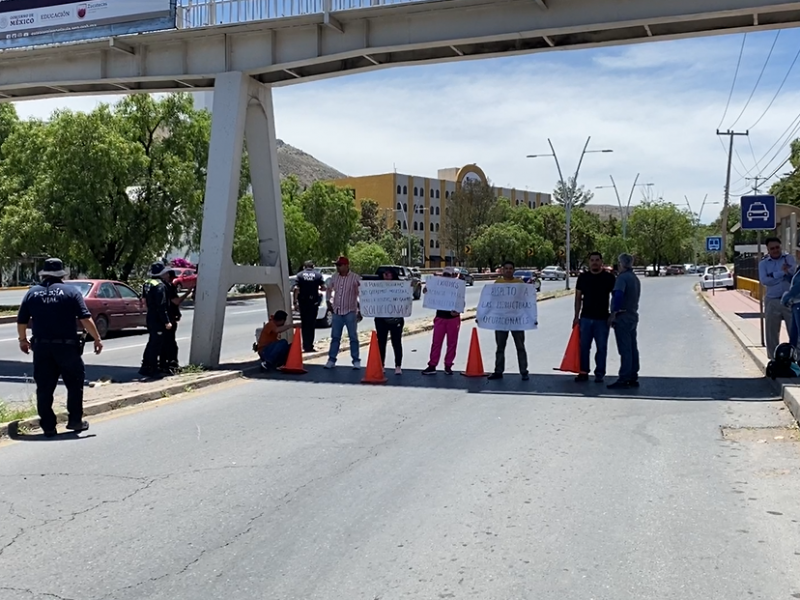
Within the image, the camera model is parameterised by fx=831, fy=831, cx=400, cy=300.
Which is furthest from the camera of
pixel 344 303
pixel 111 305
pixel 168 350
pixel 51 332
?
pixel 111 305

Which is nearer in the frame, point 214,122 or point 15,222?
point 214,122

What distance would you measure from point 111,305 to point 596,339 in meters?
13.3

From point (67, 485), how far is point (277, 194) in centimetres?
983

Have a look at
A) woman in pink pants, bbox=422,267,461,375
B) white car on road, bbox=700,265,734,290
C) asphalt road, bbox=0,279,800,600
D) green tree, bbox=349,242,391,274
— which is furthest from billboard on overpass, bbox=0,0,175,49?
green tree, bbox=349,242,391,274

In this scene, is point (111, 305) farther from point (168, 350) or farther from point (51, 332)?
point (51, 332)

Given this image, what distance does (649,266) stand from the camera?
409 ft

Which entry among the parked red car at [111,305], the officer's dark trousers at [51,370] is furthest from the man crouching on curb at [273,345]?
Result: the parked red car at [111,305]

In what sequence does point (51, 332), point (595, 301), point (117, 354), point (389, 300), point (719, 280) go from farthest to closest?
1. point (719, 280)
2. point (117, 354)
3. point (389, 300)
4. point (595, 301)
5. point (51, 332)

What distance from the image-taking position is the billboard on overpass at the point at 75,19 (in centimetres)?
1491

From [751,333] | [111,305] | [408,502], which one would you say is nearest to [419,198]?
[111,305]

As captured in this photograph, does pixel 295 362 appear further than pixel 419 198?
No

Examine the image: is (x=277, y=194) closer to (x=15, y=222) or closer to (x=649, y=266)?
(x=15, y=222)

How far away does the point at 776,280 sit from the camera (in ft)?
41.7

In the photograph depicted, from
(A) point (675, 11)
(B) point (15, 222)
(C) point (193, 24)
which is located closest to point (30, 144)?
(B) point (15, 222)
